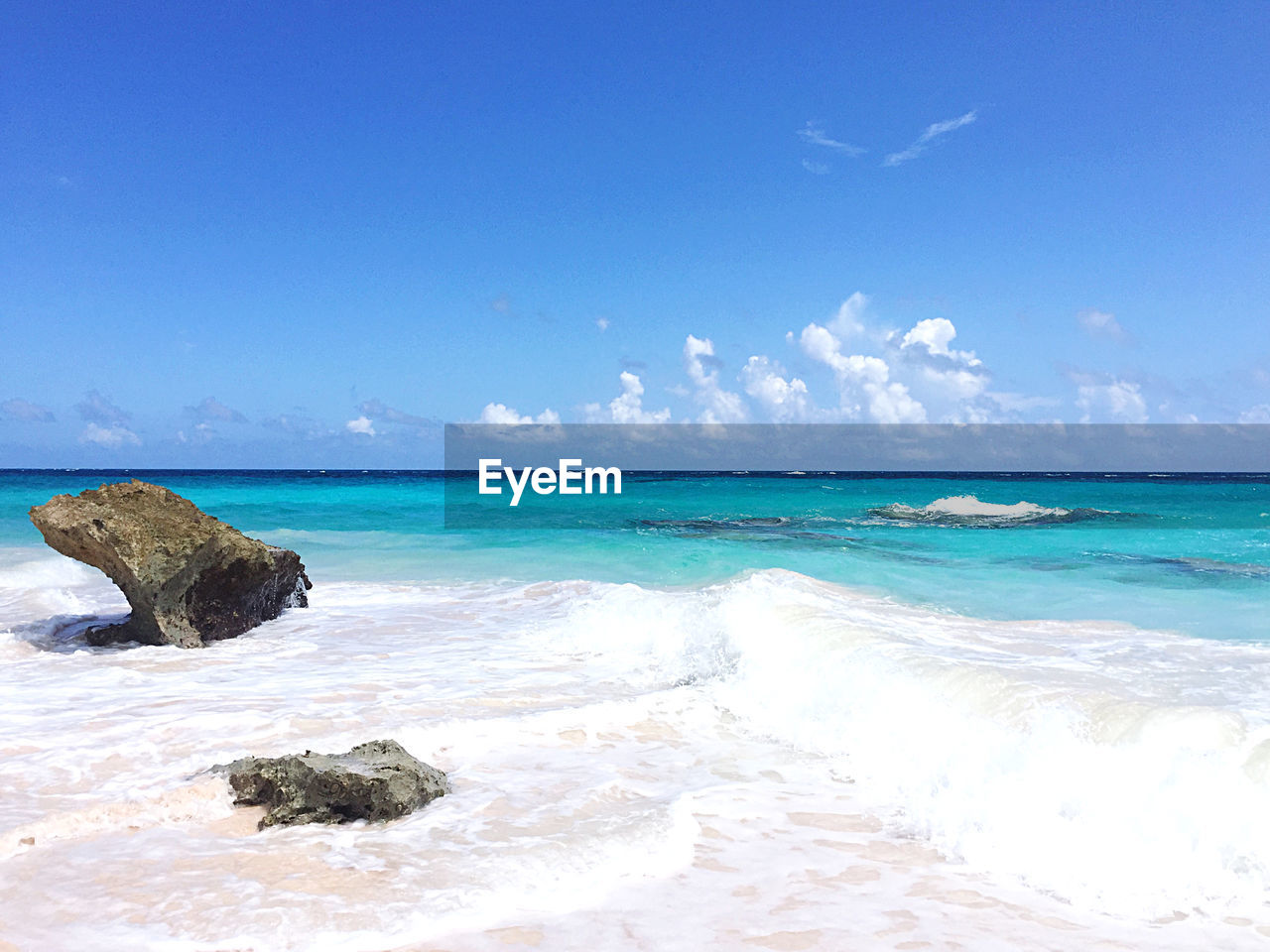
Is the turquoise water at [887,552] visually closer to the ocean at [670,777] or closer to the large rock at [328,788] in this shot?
the ocean at [670,777]

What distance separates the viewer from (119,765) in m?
4.50

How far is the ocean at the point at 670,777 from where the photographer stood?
2990 millimetres

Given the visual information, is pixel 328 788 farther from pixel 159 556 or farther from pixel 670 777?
pixel 159 556

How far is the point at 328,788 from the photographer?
3.75 metres

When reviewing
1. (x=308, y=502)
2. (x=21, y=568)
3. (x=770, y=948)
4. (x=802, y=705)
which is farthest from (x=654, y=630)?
(x=308, y=502)

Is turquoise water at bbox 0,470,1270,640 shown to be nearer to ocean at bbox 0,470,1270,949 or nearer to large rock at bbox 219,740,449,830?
ocean at bbox 0,470,1270,949

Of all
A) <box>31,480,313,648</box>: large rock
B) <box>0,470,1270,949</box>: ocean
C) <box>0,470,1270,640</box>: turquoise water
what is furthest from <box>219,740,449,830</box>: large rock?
<box>0,470,1270,640</box>: turquoise water

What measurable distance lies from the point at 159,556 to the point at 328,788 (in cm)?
514

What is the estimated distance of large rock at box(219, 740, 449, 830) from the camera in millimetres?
3740

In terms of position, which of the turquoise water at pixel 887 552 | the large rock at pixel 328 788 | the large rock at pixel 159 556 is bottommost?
the turquoise water at pixel 887 552

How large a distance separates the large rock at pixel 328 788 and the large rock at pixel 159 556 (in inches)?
177

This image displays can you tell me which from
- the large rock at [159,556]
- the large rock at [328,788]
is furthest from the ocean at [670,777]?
the large rock at [159,556]

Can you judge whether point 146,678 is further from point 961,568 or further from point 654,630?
point 961,568

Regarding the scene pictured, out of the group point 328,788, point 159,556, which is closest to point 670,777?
point 328,788
